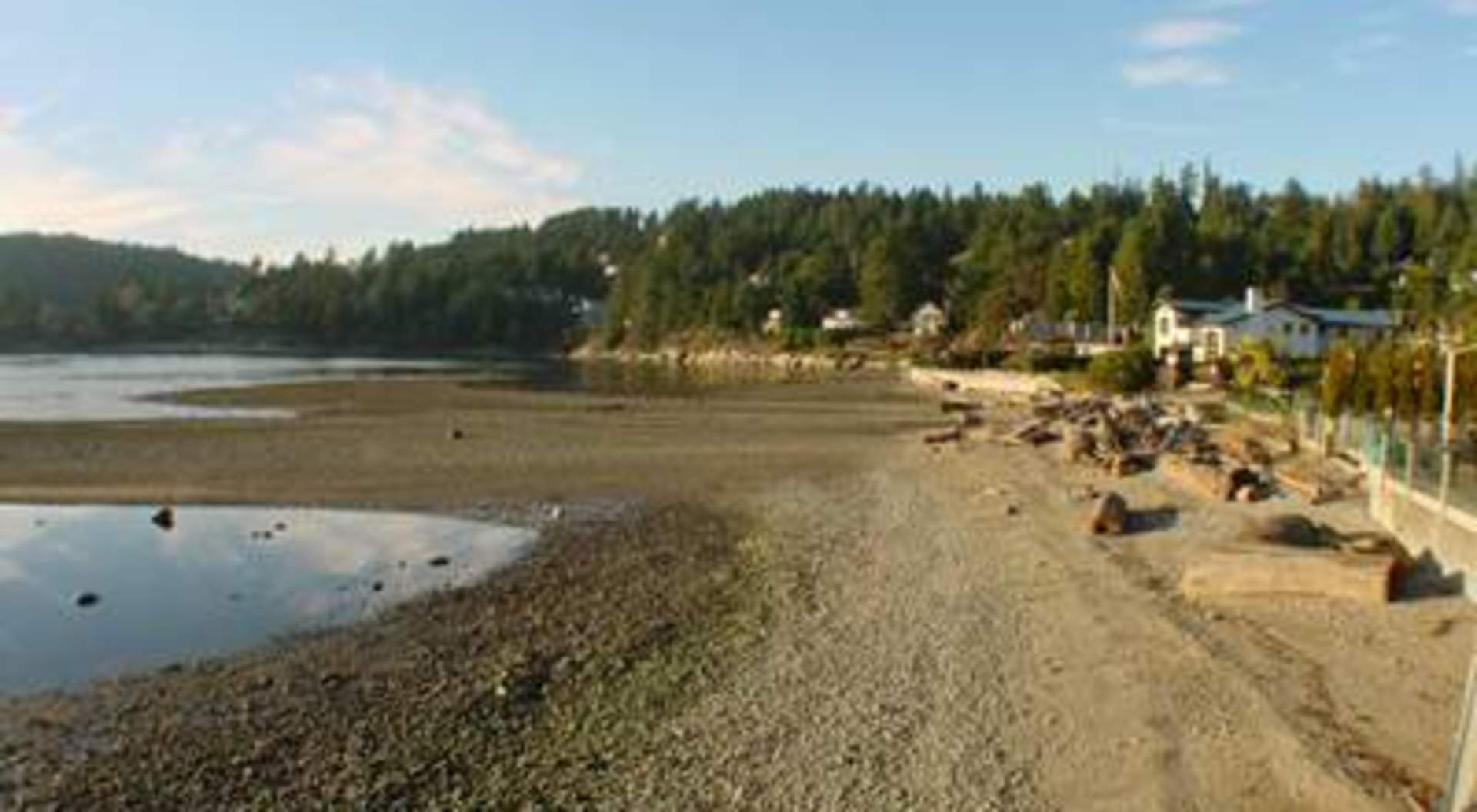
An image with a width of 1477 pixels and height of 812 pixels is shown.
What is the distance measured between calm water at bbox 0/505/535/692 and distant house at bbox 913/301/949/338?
11463 cm

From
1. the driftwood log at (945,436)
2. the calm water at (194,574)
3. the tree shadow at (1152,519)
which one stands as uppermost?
the tree shadow at (1152,519)

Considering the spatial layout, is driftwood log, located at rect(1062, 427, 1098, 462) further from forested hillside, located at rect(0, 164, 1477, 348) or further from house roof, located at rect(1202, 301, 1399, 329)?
house roof, located at rect(1202, 301, 1399, 329)


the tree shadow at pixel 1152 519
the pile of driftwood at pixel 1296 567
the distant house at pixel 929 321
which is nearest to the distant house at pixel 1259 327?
the distant house at pixel 929 321

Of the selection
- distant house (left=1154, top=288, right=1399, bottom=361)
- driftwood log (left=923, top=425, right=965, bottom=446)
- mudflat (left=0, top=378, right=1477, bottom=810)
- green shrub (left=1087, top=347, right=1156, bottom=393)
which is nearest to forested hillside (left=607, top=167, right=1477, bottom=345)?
distant house (left=1154, top=288, right=1399, bottom=361)

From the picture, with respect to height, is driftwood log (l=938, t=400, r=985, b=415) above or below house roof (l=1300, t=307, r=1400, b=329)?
below

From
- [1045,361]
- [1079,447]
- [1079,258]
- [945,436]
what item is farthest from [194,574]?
[1079,258]

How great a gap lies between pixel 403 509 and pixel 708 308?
153 metres

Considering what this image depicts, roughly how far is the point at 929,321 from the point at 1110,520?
413 ft

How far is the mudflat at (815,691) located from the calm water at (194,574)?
4.34 ft

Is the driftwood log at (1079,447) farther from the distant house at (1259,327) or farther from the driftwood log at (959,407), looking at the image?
the distant house at (1259,327)

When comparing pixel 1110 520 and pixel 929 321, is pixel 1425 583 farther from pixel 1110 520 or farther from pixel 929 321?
pixel 929 321

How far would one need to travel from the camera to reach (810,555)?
2378cm

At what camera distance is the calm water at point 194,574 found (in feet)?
62.4

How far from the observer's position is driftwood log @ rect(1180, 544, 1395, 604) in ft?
57.7
